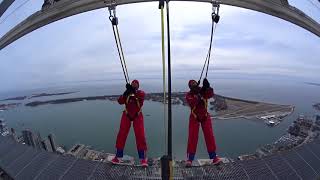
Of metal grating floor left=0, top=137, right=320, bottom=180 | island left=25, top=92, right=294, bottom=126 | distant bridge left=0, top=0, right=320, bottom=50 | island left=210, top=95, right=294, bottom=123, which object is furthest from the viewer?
island left=210, top=95, right=294, bottom=123

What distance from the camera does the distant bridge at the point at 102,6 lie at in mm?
4457

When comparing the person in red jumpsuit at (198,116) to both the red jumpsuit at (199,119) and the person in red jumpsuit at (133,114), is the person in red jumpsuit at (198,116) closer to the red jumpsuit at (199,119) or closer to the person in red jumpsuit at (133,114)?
the red jumpsuit at (199,119)

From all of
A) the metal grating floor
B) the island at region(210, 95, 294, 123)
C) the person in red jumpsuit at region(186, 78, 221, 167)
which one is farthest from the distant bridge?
the island at region(210, 95, 294, 123)

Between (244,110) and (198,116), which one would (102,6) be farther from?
(244,110)

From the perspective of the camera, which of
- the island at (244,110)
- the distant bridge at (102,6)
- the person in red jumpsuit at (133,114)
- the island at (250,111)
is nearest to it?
the person in red jumpsuit at (133,114)

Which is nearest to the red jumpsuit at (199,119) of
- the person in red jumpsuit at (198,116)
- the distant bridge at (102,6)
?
the person in red jumpsuit at (198,116)

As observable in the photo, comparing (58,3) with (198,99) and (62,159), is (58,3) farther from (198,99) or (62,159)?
(62,159)

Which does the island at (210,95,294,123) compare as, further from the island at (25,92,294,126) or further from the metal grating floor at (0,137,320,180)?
the metal grating floor at (0,137,320,180)

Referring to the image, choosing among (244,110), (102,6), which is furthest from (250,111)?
(102,6)

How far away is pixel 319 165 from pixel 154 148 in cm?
2101

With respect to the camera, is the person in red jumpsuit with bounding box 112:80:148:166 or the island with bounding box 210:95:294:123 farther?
the island with bounding box 210:95:294:123

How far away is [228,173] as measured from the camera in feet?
17.0

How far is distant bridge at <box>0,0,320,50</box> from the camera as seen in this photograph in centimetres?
446

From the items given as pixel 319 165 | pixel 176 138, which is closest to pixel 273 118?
pixel 176 138
